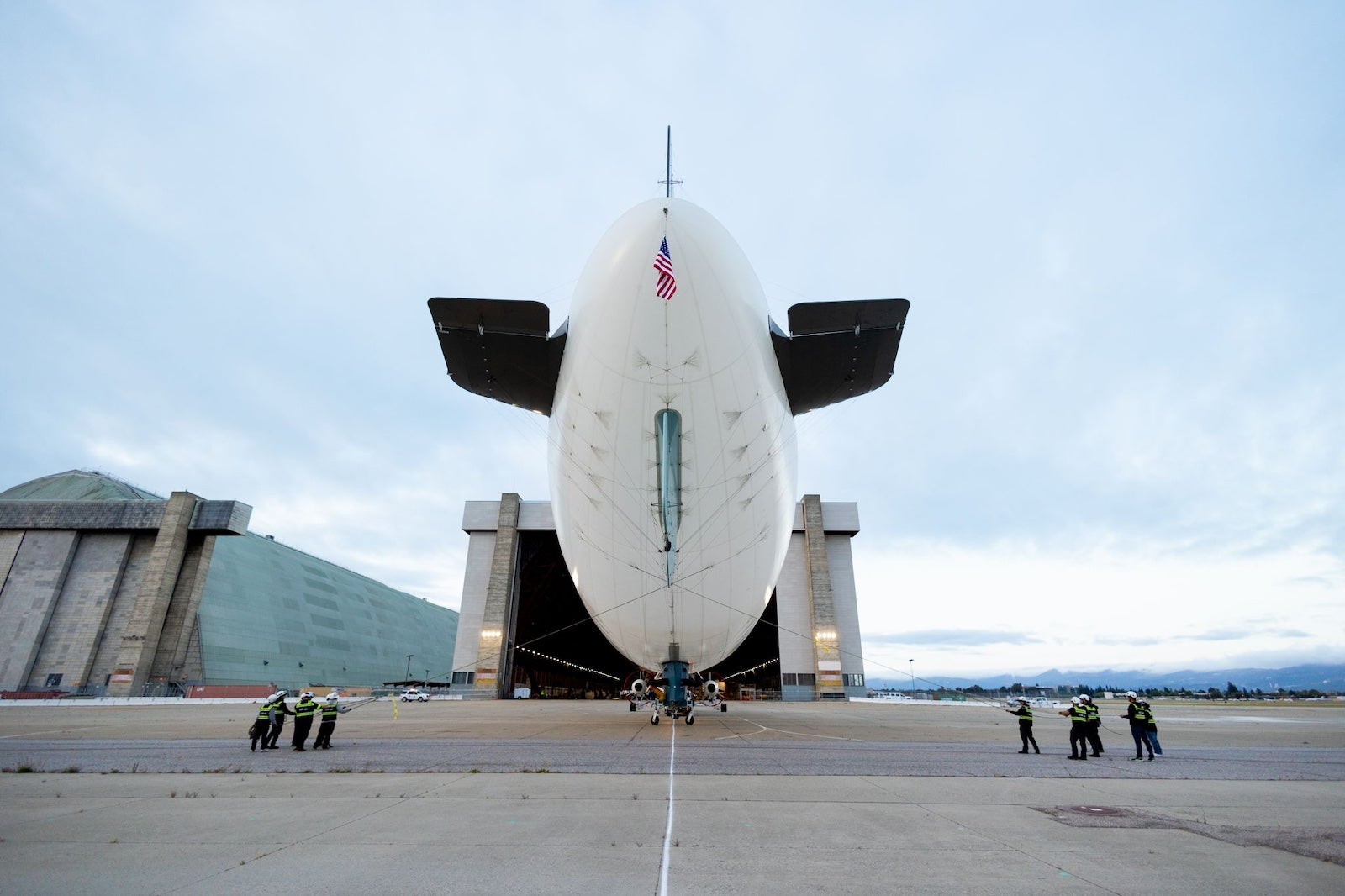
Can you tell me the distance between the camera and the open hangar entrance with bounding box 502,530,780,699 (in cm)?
→ 5146

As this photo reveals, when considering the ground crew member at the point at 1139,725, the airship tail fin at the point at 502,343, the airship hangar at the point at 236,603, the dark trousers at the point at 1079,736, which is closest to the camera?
the ground crew member at the point at 1139,725

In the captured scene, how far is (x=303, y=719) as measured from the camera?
12.9 metres

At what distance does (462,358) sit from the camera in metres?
15.5

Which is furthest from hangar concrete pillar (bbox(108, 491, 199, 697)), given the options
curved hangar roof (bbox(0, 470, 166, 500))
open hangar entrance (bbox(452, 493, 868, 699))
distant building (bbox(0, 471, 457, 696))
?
open hangar entrance (bbox(452, 493, 868, 699))

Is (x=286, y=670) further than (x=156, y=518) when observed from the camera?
Yes

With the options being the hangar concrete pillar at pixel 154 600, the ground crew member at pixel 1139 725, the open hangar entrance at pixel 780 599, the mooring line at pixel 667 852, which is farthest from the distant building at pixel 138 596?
the ground crew member at pixel 1139 725

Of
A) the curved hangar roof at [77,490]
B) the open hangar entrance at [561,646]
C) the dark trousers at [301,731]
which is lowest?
the dark trousers at [301,731]

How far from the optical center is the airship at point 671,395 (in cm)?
1195

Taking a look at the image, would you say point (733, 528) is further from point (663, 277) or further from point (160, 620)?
point (160, 620)

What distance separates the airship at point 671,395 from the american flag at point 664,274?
31mm

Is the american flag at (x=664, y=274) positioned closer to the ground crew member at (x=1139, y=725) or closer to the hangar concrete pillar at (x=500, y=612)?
the ground crew member at (x=1139, y=725)

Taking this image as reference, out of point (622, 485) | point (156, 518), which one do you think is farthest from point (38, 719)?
point (156, 518)

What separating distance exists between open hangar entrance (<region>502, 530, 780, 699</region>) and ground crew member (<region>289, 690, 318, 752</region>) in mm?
31557

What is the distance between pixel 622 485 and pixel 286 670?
2398 inches
